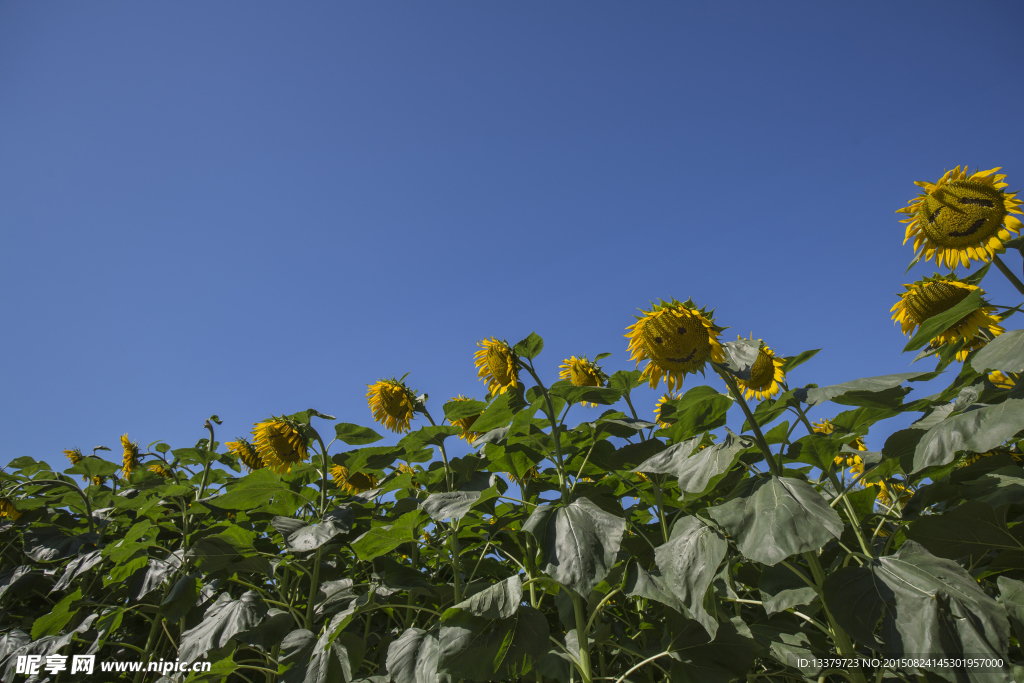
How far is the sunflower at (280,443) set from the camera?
263 cm

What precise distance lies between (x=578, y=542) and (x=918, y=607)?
72cm

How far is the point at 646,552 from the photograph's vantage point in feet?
6.02

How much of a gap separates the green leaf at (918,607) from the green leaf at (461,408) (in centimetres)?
138

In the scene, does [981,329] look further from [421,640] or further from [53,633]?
[53,633]

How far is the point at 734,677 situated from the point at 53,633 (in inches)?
126

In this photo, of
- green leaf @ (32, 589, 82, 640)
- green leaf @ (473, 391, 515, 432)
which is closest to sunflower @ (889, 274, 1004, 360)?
green leaf @ (473, 391, 515, 432)

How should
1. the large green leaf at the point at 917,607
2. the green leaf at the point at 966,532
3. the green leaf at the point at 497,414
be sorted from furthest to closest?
the green leaf at the point at 497,414
the green leaf at the point at 966,532
the large green leaf at the point at 917,607

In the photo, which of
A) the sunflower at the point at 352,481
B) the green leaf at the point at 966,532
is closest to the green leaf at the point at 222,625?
the sunflower at the point at 352,481

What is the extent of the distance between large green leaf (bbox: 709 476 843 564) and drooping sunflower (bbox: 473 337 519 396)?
1.02 m

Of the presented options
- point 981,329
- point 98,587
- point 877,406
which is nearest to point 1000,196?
point 981,329

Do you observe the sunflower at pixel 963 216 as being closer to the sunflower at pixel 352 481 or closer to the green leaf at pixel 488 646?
the green leaf at pixel 488 646

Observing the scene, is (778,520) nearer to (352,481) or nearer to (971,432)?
(971,432)

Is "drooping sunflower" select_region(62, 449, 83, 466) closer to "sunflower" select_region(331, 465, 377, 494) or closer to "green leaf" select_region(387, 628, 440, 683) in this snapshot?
"sunflower" select_region(331, 465, 377, 494)

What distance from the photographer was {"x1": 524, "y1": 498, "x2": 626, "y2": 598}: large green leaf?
4.27 ft
